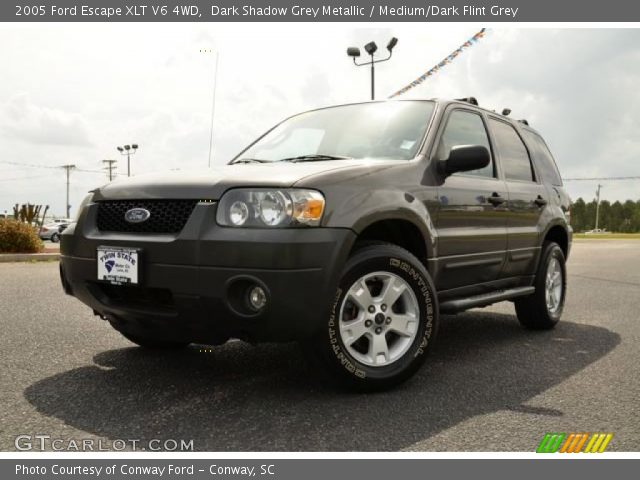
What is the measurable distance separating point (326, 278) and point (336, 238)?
210 mm

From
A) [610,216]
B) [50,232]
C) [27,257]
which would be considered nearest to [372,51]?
[27,257]

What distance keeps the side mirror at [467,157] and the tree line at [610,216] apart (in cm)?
13954

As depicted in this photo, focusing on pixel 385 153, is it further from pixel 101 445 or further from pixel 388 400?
pixel 101 445

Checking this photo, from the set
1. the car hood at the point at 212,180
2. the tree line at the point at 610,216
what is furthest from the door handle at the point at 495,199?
the tree line at the point at 610,216

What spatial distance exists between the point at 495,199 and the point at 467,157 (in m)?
0.87

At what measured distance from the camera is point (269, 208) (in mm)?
3043

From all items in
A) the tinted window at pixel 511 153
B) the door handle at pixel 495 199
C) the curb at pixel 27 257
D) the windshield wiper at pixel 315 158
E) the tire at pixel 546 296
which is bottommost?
the curb at pixel 27 257

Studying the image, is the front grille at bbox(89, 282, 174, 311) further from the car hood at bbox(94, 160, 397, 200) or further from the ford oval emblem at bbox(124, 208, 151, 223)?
the car hood at bbox(94, 160, 397, 200)

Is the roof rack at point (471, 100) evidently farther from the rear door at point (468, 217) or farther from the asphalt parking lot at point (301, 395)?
the asphalt parking lot at point (301, 395)

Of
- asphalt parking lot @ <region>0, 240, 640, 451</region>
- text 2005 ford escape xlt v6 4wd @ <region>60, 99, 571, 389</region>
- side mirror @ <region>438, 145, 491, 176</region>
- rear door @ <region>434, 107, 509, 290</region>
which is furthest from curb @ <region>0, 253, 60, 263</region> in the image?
side mirror @ <region>438, 145, 491, 176</region>

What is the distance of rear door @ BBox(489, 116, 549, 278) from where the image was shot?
486cm

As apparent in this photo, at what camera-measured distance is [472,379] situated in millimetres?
3715

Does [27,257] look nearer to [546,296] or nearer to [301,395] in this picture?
[546,296]

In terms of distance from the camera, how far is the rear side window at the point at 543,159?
5.65 metres
